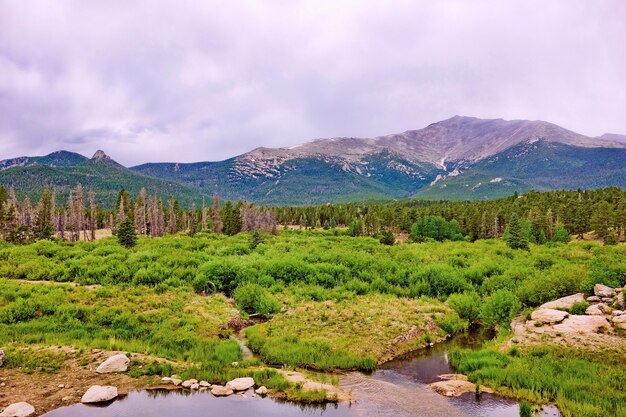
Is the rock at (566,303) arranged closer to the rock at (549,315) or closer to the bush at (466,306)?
the rock at (549,315)

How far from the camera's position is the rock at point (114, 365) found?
20922 millimetres

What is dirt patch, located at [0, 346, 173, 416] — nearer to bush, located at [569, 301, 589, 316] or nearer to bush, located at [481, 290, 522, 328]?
bush, located at [481, 290, 522, 328]

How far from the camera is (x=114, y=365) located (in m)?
21.3

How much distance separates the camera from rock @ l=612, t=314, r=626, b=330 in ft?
83.6

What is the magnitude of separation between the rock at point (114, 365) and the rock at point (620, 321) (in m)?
29.0

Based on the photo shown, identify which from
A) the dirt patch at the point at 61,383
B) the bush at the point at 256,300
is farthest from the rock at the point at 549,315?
the dirt patch at the point at 61,383

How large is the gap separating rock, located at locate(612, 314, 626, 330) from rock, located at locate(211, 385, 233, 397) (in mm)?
23691

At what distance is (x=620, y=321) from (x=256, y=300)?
2632 cm

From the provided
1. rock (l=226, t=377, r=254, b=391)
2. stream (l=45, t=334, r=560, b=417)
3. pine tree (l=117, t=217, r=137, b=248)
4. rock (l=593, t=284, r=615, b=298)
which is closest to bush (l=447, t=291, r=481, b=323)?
rock (l=593, t=284, r=615, b=298)

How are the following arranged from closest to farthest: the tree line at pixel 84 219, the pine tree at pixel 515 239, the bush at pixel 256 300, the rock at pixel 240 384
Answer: the rock at pixel 240 384
the bush at pixel 256 300
the pine tree at pixel 515 239
the tree line at pixel 84 219

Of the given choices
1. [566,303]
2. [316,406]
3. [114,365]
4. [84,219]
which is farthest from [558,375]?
[84,219]

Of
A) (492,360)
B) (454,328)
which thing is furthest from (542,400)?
(454,328)

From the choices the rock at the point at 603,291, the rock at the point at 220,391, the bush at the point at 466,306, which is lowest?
the bush at the point at 466,306

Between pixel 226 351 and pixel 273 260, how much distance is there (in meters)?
22.0
